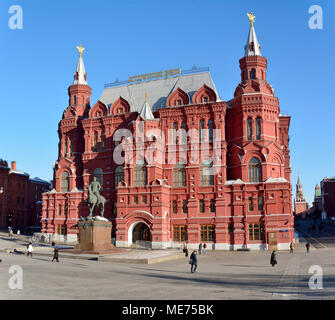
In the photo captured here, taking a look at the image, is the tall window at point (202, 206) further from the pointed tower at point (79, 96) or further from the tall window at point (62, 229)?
the pointed tower at point (79, 96)

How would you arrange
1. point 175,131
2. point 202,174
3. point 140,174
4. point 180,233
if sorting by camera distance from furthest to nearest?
point 175,131
point 140,174
point 202,174
point 180,233

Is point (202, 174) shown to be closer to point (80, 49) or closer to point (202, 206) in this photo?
point (202, 206)

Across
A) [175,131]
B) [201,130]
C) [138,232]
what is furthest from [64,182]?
[201,130]

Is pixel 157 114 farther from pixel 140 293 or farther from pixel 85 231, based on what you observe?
pixel 140 293

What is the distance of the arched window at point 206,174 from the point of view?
55500 mm

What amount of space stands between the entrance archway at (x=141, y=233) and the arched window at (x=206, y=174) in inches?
423

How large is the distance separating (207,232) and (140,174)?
1287 cm

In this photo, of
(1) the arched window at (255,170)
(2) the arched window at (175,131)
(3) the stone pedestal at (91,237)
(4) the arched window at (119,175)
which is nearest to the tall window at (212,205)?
(1) the arched window at (255,170)

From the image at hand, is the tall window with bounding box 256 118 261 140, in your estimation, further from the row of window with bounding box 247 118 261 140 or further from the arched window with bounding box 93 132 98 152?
the arched window with bounding box 93 132 98 152

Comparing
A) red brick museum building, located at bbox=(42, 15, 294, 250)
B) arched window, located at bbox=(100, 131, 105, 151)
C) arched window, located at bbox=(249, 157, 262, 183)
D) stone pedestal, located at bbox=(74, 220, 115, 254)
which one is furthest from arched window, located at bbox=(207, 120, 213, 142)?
stone pedestal, located at bbox=(74, 220, 115, 254)

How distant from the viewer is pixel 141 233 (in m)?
56.4

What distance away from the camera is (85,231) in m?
41.2

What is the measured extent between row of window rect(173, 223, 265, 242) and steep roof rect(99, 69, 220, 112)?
19.8 meters

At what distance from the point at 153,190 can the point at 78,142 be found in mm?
20084
